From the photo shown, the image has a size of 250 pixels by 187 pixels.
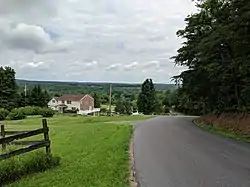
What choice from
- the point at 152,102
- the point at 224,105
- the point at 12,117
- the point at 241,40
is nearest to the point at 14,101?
the point at 12,117

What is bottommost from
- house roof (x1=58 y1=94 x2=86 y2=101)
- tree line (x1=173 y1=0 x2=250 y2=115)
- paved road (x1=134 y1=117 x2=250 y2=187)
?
paved road (x1=134 y1=117 x2=250 y2=187)

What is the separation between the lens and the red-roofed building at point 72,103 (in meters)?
102

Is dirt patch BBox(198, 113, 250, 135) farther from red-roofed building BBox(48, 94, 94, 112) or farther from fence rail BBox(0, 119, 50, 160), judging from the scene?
red-roofed building BBox(48, 94, 94, 112)

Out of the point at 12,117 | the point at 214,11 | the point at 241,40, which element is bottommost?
the point at 12,117

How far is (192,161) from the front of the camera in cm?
1186

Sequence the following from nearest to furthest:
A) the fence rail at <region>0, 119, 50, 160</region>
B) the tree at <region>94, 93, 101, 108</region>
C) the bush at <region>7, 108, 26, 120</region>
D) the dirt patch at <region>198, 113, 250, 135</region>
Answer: the fence rail at <region>0, 119, 50, 160</region> < the dirt patch at <region>198, 113, 250, 135</region> < the bush at <region>7, 108, 26, 120</region> < the tree at <region>94, 93, 101, 108</region>

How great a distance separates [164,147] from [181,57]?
24324 mm

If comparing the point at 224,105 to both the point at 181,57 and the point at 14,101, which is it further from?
the point at 14,101

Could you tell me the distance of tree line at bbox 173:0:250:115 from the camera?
23.8 metres

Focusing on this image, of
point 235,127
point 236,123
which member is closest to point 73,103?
point 236,123

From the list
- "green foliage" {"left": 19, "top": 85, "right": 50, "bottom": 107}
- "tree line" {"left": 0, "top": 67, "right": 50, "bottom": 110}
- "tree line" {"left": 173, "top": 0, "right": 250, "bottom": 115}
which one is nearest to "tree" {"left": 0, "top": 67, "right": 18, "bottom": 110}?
"tree line" {"left": 0, "top": 67, "right": 50, "bottom": 110}

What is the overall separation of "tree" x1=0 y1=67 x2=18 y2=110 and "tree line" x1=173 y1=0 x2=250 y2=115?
167 ft

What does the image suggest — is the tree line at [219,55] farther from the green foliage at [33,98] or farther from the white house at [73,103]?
the white house at [73,103]

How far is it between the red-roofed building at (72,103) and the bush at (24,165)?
3536 inches
